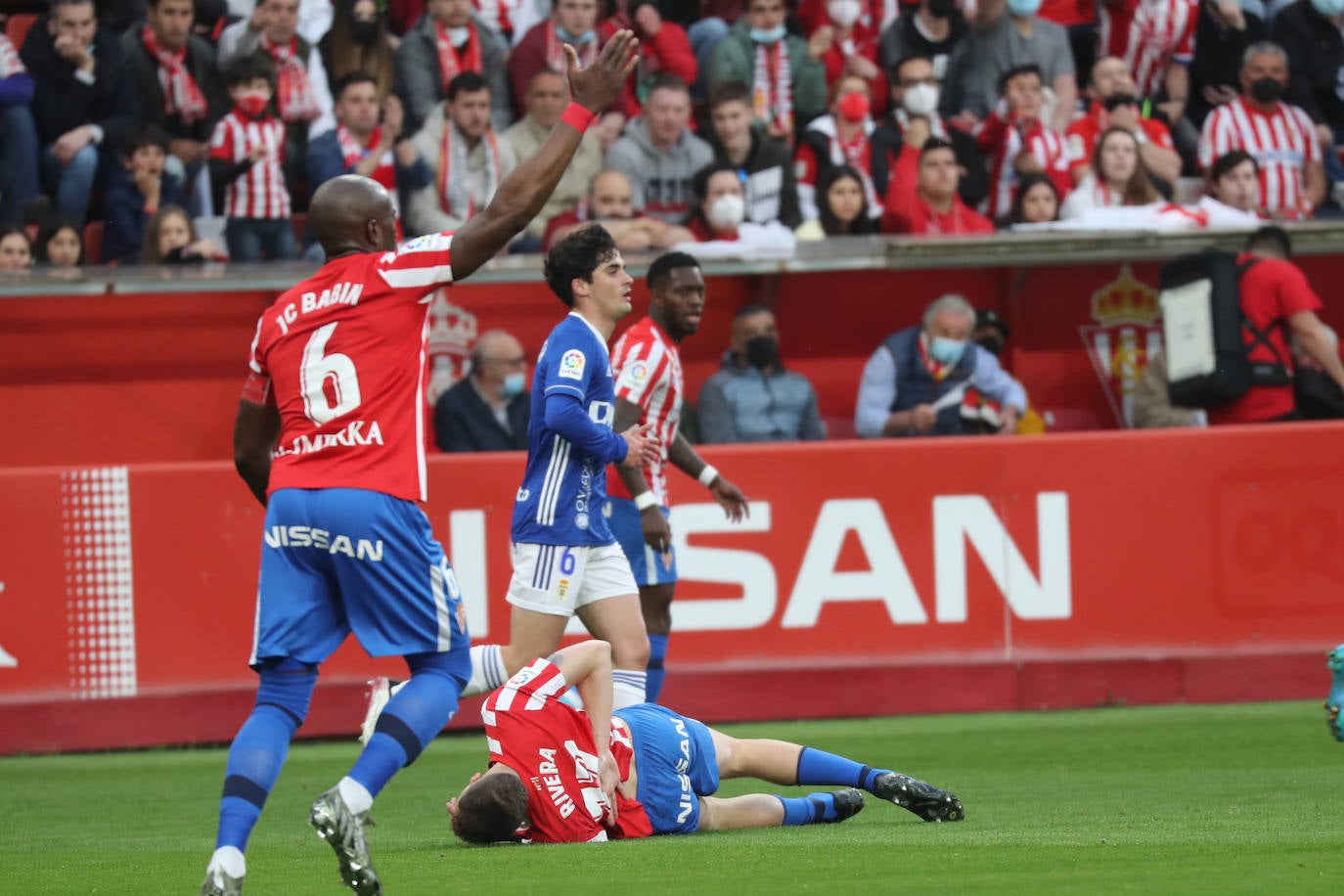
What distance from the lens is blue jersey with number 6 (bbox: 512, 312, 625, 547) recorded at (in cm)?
777

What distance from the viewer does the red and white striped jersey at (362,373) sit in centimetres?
578

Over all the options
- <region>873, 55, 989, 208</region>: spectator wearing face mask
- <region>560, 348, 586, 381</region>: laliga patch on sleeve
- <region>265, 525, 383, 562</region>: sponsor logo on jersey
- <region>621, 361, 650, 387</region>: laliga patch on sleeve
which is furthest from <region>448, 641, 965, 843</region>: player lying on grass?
<region>873, 55, 989, 208</region>: spectator wearing face mask

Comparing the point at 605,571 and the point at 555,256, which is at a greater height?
the point at 555,256

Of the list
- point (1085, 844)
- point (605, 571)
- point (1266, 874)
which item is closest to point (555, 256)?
point (605, 571)

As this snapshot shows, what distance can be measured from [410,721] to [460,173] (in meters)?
8.57

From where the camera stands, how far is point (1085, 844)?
620 cm

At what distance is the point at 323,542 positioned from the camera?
225 inches

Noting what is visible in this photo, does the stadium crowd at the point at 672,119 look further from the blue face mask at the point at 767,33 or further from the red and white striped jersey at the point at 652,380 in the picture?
the red and white striped jersey at the point at 652,380

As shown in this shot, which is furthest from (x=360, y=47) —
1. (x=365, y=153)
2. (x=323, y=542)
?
(x=323, y=542)

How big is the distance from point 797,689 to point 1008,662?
52.6 inches

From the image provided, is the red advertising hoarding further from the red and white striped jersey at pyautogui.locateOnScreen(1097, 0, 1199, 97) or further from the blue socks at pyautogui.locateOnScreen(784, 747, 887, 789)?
the red and white striped jersey at pyautogui.locateOnScreen(1097, 0, 1199, 97)

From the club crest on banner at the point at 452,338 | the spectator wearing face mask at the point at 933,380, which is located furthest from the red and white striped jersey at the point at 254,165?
the spectator wearing face mask at the point at 933,380

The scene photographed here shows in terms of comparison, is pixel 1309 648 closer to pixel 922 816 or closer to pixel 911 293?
pixel 911 293

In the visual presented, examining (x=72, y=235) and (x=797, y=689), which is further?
(x=72, y=235)
